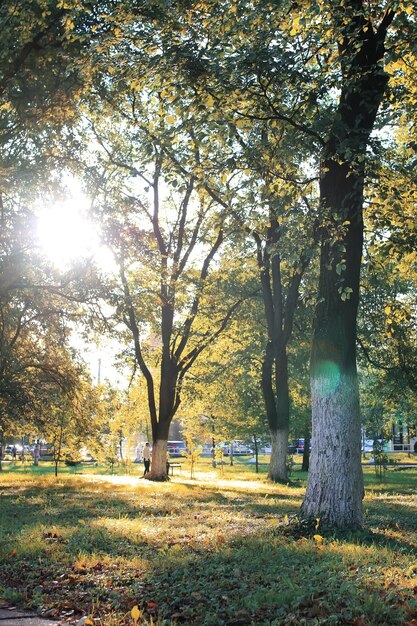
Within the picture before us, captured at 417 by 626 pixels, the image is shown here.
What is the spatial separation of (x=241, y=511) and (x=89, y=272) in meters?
9.73

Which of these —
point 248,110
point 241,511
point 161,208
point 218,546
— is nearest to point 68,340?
point 161,208

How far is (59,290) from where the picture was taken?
64.6 feet

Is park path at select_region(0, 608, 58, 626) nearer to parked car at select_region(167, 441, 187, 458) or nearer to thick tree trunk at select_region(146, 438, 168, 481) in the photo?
thick tree trunk at select_region(146, 438, 168, 481)

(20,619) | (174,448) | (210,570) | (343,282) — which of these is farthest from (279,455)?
(174,448)

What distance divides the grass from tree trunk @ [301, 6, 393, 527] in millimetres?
665

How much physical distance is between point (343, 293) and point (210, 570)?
14.7 ft

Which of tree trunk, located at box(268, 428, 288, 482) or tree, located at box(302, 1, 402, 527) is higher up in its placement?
tree, located at box(302, 1, 402, 527)

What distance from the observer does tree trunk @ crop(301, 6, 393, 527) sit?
9070mm

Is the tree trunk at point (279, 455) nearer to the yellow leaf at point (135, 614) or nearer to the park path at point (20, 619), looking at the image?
the park path at point (20, 619)

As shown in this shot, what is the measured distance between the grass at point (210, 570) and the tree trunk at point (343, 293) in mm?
665

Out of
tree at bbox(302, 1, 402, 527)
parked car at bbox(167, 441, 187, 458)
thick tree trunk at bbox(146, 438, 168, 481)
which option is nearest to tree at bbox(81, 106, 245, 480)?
thick tree trunk at bbox(146, 438, 168, 481)

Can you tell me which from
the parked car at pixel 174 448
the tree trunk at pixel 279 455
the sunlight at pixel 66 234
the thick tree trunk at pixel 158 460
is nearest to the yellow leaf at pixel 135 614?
the sunlight at pixel 66 234

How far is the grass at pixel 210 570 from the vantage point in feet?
16.3

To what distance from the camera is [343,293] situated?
9.14 meters
